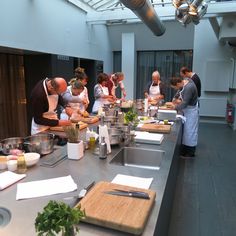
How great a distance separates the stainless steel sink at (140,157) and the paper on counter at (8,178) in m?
0.83

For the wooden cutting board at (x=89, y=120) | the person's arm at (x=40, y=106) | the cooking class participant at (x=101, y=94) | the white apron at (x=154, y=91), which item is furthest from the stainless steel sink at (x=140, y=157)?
the white apron at (x=154, y=91)

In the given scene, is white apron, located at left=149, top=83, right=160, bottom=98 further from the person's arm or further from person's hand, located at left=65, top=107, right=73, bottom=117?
the person's arm

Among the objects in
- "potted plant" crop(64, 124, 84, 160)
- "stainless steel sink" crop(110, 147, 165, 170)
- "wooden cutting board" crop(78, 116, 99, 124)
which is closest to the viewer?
"potted plant" crop(64, 124, 84, 160)

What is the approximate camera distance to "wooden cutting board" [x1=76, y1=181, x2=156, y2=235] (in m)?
0.98

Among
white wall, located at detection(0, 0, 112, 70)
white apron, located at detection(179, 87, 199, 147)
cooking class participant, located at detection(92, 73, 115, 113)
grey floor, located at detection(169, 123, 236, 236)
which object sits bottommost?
grey floor, located at detection(169, 123, 236, 236)

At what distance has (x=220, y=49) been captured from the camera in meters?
7.18

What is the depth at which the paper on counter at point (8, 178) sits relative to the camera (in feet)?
4.56

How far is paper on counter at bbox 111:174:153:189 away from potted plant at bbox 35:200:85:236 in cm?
66

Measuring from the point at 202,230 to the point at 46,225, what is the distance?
2054 millimetres

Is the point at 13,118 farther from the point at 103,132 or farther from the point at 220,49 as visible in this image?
the point at 220,49

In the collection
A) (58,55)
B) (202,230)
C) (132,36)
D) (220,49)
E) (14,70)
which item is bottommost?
(202,230)

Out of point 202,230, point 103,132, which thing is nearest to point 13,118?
point 103,132

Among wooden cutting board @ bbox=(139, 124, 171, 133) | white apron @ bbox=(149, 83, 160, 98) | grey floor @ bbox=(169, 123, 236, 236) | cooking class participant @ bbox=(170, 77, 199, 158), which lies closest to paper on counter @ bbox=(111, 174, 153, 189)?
grey floor @ bbox=(169, 123, 236, 236)

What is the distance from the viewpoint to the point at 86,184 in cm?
141
